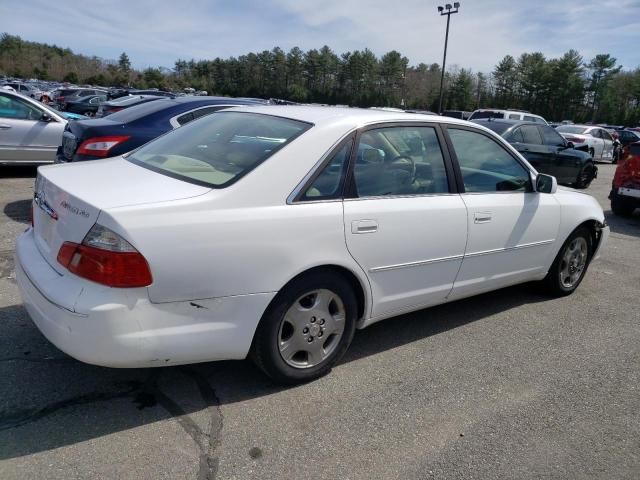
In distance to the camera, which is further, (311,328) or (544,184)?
(544,184)

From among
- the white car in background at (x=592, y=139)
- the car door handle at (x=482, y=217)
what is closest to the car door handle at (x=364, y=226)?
the car door handle at (x=482, y=217)

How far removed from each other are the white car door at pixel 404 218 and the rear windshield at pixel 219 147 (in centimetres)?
52

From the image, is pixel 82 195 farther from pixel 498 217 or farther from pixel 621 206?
pixel 621 206

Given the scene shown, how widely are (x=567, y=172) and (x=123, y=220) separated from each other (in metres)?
12.2

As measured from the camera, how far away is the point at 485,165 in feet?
13.6

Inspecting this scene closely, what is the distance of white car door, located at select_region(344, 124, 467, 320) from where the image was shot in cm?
321

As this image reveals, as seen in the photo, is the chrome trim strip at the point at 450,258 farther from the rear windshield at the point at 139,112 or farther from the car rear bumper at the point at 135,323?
the rear windshield at the point at 139,112

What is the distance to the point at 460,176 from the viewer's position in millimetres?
3836

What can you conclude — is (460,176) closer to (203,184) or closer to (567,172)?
(203,184)

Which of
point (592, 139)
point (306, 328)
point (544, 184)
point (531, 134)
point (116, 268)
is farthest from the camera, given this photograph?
point (592, 139)

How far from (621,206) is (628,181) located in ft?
2.14

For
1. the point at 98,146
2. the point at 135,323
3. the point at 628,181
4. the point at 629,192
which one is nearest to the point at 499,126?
Answer: the point at 628,181

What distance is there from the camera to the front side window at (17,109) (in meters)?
8.78

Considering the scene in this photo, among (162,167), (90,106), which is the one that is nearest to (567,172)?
(162,167)
